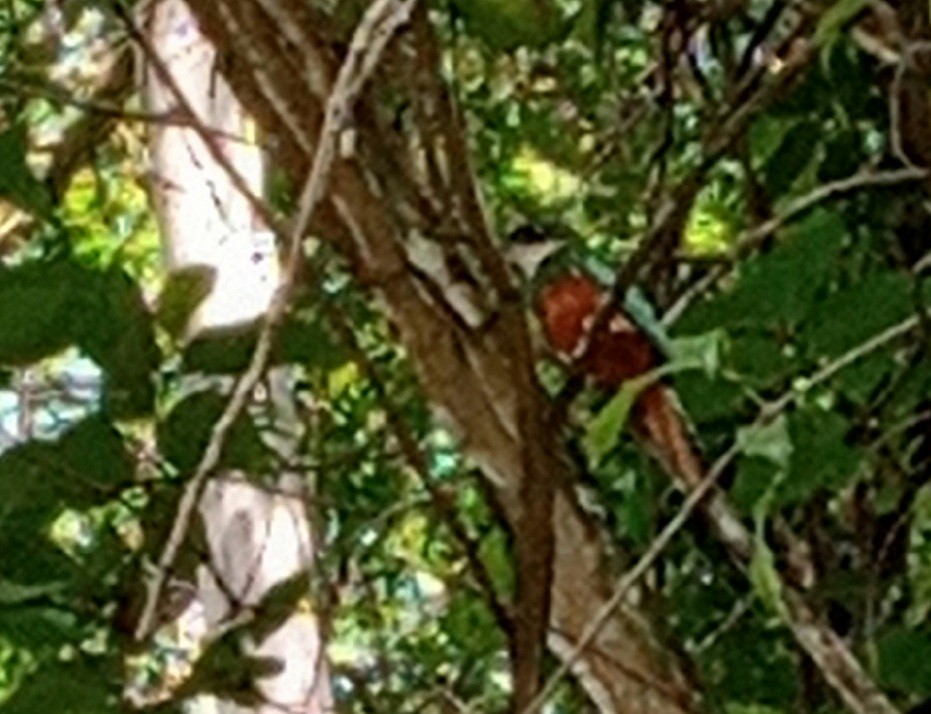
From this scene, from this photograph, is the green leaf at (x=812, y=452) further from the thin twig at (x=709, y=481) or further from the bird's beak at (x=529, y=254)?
the bird's beak at (x=529, y=254)

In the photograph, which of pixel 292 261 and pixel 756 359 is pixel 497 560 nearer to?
pixel 756 359

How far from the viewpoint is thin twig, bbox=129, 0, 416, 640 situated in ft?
2.47

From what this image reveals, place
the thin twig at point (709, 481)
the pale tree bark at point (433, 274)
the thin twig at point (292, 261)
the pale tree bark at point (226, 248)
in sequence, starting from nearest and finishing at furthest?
the thin twig at point (292, 261) < the thin twig at point (709, 481) < the pale tree bark at point (433, 274) < the pale tree bark at point (226, 248)

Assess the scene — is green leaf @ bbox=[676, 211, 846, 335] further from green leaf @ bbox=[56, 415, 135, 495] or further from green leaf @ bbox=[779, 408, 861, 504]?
green leaf @ bbox=[56, 415, 135, 495]

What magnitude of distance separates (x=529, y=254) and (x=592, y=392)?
0.13 m

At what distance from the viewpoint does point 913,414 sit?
113cm

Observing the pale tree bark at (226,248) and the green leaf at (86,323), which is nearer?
the green leaf at (86,323)

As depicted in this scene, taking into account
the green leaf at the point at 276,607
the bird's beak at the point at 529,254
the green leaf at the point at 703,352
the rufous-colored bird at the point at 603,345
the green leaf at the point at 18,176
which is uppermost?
the green leaf at the point at 18,176

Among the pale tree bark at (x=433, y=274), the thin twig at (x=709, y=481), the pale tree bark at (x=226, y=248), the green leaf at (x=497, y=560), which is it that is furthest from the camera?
the pale tree bark at (x=226, y=248)

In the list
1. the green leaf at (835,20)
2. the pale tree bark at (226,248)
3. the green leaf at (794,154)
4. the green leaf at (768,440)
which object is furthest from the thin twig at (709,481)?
the pale tree bark at (226,248)

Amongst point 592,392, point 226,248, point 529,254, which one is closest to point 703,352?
point 529,254

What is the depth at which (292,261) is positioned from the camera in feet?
2.56

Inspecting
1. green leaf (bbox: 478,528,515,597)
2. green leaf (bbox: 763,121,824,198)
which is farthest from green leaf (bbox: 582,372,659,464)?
green leaf (bbox: 763,121,824,198)

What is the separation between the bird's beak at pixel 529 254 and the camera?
1.02 m
